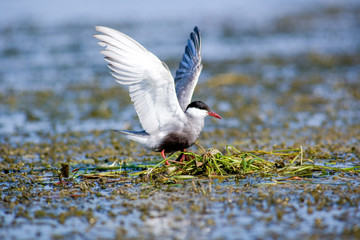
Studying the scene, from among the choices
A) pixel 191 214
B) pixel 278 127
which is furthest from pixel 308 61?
pixel 191 214

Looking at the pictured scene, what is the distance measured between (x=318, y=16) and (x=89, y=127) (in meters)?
15.4

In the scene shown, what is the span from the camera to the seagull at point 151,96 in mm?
5621

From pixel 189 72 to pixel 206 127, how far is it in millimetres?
2161

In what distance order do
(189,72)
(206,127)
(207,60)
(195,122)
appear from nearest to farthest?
(195,122) < (189,72) < (206,127) < (207,60)

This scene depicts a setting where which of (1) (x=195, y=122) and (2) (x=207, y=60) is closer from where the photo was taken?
(1) (x=195, y=122)

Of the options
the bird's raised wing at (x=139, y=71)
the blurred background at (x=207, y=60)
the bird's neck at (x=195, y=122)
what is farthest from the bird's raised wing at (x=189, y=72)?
the blurred background at (x=207, y=60)

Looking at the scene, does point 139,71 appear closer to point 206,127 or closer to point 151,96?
point 151,96

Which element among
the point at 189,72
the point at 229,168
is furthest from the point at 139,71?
the point at 189,72

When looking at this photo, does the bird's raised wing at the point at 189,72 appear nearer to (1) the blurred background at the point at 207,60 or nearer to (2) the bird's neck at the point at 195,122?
(2) the bird's neck at the point at 195,122

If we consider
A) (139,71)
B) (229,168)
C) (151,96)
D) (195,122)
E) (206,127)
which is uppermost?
(139,71)

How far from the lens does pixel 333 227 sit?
4.14 meters

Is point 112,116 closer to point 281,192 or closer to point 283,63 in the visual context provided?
point 281,192

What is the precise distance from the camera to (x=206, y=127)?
929 centimetres

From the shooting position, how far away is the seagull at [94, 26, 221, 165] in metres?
5.62
